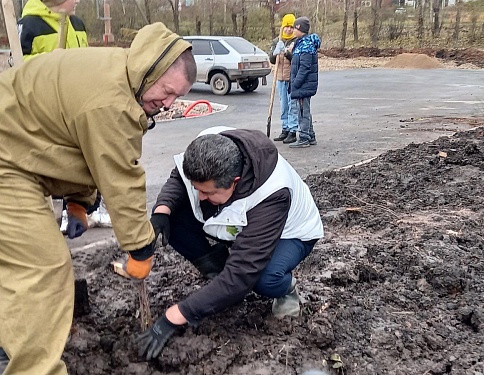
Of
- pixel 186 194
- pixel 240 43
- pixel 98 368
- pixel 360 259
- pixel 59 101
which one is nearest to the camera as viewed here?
pixel 59 101

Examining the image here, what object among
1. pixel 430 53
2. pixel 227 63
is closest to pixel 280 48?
pixel 227 63

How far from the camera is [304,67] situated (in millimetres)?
8148

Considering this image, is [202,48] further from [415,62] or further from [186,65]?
[186,65]

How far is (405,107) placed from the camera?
1323 cm

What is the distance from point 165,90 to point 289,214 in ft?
3.49

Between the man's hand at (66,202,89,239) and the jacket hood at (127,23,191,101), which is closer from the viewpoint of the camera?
the jacket hood at (127,23,191,101)

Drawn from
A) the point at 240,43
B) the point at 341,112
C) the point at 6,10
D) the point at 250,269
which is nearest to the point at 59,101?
the point at 250,269

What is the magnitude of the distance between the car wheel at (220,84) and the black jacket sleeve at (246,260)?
13920 mm

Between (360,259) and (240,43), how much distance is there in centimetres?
1399

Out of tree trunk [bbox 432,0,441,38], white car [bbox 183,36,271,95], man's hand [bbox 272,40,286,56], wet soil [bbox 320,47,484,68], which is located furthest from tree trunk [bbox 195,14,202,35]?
man's hand [bbox 272,40,286,56]

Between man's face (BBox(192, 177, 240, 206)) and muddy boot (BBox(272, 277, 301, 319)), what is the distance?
0.71 meters

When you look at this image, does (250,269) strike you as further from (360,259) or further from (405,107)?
(405,107)

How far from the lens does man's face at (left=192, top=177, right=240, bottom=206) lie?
2798 millimetres

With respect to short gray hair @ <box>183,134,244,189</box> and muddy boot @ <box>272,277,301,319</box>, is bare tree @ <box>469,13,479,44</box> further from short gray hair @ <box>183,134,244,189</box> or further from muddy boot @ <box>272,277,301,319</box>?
short gray hair @ <box>183,134,244,189</box>
